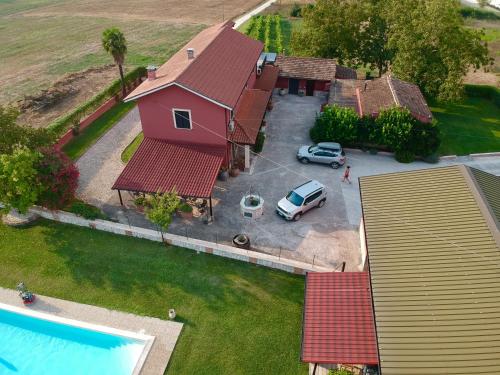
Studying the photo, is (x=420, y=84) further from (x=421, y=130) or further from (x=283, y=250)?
(x=283, y=250)

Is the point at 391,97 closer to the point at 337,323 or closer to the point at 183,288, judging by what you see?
the point at 337,323

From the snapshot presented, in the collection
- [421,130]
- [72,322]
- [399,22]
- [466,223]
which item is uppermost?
[399,22]

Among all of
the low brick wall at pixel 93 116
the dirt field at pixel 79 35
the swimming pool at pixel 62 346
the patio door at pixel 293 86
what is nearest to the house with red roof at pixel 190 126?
the swimming pool at pixel 62 346

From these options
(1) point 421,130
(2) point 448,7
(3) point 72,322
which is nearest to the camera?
(3) point 72,322

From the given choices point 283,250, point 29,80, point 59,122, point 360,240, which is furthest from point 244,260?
point 29,80

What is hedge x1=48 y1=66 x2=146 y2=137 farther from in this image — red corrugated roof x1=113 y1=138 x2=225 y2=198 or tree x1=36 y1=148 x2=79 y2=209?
red corrugated roof x1=113 y1=138 x2=225 y2=198

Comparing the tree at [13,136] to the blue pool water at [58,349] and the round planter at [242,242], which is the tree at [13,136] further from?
the round planter at [242,242]

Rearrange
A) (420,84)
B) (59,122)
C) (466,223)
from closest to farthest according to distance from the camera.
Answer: (466,223)
(59,122)
(420,84)
